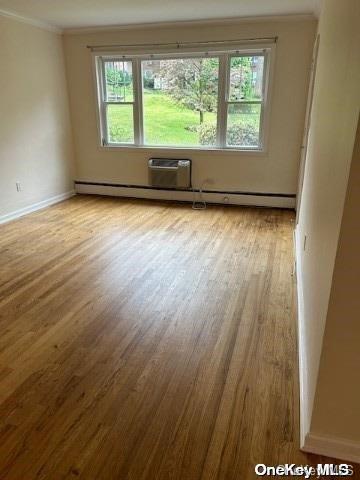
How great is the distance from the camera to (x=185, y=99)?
5.21m

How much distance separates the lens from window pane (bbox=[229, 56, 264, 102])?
4.80 metres

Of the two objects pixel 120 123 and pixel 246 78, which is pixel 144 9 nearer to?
A: pixel 246 78

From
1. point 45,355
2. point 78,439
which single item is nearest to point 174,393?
point 78,439

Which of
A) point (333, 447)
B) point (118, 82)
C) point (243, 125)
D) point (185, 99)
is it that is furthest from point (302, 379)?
point (118, 82)

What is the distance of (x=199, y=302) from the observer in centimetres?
265

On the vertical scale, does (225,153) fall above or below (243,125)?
below

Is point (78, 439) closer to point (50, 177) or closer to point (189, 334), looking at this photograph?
point (189, 334)

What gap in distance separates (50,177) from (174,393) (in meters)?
4.54

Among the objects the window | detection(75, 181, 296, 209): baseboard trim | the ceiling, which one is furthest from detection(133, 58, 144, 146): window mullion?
detection(75, 181, 296, 209): baseboard trim

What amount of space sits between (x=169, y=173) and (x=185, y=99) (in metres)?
1.10

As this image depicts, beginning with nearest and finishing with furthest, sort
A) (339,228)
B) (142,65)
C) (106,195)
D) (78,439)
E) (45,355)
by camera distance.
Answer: (339,228), (78,439), (45,355), (142,65), (106,195)

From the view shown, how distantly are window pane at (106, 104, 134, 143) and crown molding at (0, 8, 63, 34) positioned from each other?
4.11ft

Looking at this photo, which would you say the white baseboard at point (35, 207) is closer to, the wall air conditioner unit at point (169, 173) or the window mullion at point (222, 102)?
the wall air conditioner unit at point (169, 173)

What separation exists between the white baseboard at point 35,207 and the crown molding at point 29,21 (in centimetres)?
237
